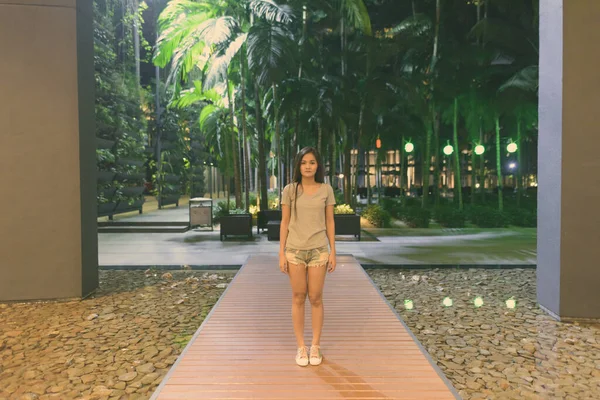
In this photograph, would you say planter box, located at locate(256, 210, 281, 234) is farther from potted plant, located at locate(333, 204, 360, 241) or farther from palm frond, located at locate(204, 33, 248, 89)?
palm frond, located at locate(204, 33, 248, 89)

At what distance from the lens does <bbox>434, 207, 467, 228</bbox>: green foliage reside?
1546 centimetres

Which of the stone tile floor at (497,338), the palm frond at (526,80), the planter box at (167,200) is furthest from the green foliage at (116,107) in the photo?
the palm frond at (526,80)

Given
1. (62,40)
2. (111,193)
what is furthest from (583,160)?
(111,193)

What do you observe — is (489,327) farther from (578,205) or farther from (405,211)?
(405,211)

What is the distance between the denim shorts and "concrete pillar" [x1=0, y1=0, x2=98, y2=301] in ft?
13.1

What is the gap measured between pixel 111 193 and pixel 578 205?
16.4 meters

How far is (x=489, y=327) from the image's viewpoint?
515cm

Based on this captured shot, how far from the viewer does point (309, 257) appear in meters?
3.65

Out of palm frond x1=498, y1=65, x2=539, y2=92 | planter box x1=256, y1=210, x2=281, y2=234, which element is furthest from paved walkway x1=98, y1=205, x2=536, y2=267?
palm frond x1=498, y1=65, x2=539, y2=92

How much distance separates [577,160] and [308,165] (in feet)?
12.1

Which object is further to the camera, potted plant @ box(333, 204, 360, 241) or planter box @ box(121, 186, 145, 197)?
planter box @ box(121, 186, 145, 197)

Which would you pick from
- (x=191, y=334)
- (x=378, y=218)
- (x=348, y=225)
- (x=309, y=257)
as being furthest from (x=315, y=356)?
(x=378, y=218)

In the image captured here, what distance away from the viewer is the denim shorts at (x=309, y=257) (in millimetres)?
3623

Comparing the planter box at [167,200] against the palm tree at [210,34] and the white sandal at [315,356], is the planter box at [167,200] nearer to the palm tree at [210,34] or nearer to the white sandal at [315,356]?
the palm tree at [210,34]
